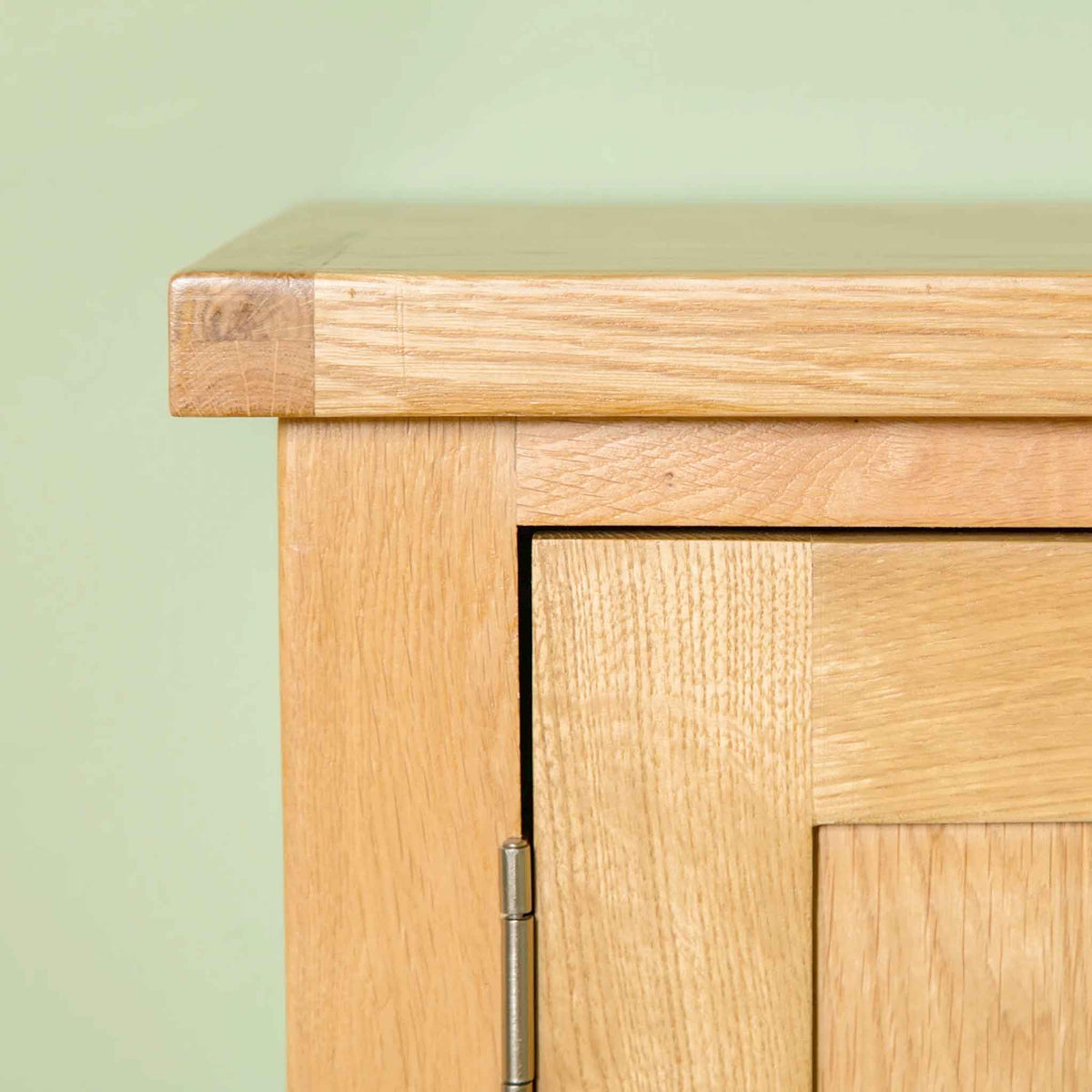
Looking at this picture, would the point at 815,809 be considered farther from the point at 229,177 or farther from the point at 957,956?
the point at 229,177

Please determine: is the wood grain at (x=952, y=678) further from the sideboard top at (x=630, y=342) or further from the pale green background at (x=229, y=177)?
the pale green background at (x=229, y=177)

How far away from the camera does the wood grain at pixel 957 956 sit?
1.23 ft

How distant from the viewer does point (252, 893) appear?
90cm

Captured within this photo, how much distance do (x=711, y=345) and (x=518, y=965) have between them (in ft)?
0.56

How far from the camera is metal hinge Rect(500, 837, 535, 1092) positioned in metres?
0.38

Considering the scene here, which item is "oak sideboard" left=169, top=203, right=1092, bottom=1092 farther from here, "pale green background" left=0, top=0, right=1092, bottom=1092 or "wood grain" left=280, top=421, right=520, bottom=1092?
"pale green background" left=0, top=0, right=1092, bottom=1092

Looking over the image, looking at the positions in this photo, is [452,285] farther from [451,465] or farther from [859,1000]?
[859,1000]

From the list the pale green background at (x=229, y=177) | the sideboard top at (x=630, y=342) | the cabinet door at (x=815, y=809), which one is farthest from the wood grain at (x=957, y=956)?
the pale green background at (x=229, y=177)

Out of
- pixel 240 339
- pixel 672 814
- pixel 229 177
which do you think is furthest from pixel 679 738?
pixel 229 177

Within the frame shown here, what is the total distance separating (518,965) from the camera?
378mm

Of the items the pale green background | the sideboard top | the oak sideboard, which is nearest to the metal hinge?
the oak sideboard

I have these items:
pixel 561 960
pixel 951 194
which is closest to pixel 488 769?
pixel 561 960

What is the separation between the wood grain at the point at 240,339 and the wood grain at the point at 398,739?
0.06 feet

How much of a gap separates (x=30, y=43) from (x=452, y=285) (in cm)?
60
